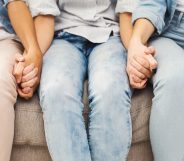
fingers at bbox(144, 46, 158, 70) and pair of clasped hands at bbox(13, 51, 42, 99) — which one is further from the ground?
fingers at bbox(144, 46, 158, 70)

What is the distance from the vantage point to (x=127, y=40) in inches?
48.2

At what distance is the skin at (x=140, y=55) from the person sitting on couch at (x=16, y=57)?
0.26 meters

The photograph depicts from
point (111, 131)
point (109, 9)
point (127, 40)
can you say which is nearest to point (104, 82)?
point (111, 131)

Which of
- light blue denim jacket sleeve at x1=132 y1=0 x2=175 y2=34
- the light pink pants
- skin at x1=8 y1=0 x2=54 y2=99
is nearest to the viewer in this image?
the light pink pants

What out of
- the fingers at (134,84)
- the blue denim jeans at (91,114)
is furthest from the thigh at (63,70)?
the fingers at (134,84)

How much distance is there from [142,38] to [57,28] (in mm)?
294

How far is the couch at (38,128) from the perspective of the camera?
1.06 m

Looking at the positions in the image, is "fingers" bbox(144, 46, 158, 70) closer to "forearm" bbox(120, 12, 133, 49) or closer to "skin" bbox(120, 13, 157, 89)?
"skin" bbox(120, 13, 157, 89)

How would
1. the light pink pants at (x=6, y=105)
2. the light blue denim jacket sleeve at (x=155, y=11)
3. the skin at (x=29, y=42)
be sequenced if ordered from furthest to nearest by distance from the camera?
the light blue denim jacket sleeve at (x=155, y=11), the skin at (x=29, y=42), the light pink pants at (x=6, y=105)

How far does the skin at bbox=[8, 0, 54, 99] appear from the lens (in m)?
1.08

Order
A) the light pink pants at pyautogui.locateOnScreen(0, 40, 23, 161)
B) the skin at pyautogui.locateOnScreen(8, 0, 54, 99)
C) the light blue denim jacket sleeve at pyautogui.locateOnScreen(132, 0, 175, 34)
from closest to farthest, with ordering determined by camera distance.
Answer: the light pink pants at pyautogui.locateOnScreen(0, 40, 23, 161) → the skin at pyautogui.locateOnScreen(8, 0, 54, 99) → the light blue denim jacket sleeve at pyautogui.locateOnScreen(132, 0, 175, 34)

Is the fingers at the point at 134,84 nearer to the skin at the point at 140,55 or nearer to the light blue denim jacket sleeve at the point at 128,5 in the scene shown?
the skin at the point at 140,55

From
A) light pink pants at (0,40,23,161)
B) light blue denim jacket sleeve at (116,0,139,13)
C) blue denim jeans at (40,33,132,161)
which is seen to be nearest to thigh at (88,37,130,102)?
blue denim jeans at (40,33,132,161)

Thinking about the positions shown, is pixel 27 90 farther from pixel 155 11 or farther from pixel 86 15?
pixel 155 11
